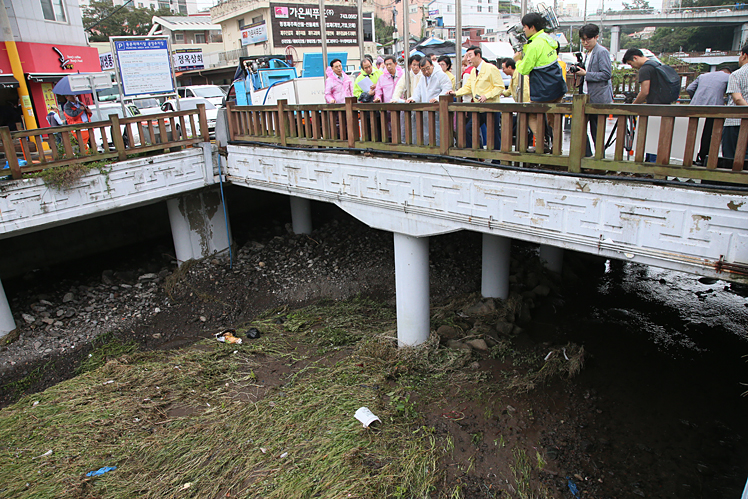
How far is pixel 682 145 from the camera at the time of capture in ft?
17.0

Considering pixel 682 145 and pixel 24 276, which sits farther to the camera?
pixel 24 276

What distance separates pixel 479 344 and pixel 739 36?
50.8m

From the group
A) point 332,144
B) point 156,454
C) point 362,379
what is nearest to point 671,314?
point 362,379

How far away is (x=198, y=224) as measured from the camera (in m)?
11.6

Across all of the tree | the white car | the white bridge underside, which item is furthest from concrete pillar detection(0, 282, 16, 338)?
the tree

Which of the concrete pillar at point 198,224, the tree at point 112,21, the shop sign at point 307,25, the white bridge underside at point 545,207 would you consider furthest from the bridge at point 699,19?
the white bridge underside at point 545,207

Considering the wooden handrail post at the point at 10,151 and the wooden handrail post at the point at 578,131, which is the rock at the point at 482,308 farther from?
the wooden handrail post at the point at 10,151

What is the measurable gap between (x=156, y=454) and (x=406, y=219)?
4386 millimetres

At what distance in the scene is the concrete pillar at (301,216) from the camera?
12969mm

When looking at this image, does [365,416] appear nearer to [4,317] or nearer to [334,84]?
[334,84]

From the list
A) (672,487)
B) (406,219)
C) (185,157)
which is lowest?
(672,487)

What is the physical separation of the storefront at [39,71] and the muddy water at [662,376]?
16.4 m

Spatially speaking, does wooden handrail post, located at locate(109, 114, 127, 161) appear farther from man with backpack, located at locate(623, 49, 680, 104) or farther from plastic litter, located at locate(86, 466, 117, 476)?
man with backpack, located at locate(623, 49, 680, 104)

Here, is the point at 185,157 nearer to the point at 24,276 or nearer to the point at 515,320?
the point at 24,276
